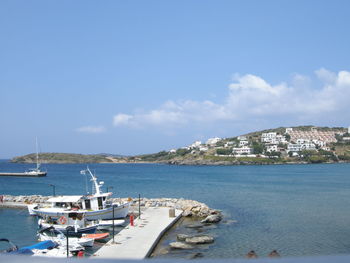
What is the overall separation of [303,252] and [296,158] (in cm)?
13724

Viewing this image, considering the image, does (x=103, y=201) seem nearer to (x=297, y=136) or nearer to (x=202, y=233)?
(x=202, y=233)

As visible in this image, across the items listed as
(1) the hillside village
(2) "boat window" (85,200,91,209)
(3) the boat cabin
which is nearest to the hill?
(1) the hillside village

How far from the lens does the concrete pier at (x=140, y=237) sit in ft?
52.8

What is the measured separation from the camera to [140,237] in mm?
19297

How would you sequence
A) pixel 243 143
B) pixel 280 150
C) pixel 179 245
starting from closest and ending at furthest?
1. pixel 179 245
2. pixel 280 150
3. pixel 243 143

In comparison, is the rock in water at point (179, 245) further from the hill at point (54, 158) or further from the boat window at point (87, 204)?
the hill at point (54, 158)

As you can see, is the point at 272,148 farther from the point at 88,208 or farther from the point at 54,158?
the point at 88,208

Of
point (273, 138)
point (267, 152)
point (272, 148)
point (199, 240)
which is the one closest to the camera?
point (199, 240)

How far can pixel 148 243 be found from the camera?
58.7 ft

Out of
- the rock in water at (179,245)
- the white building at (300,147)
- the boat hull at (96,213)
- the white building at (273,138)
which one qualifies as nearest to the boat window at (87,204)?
the boat hull at (96,213)

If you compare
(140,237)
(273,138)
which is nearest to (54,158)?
(273,138)

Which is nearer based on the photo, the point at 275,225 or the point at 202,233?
the point at 202,233

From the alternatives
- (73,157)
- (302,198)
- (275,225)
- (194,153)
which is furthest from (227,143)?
(275,225)

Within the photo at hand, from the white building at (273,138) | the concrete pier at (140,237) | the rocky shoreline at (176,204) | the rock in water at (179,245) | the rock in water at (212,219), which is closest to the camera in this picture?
the concrete pier at (140,237)
